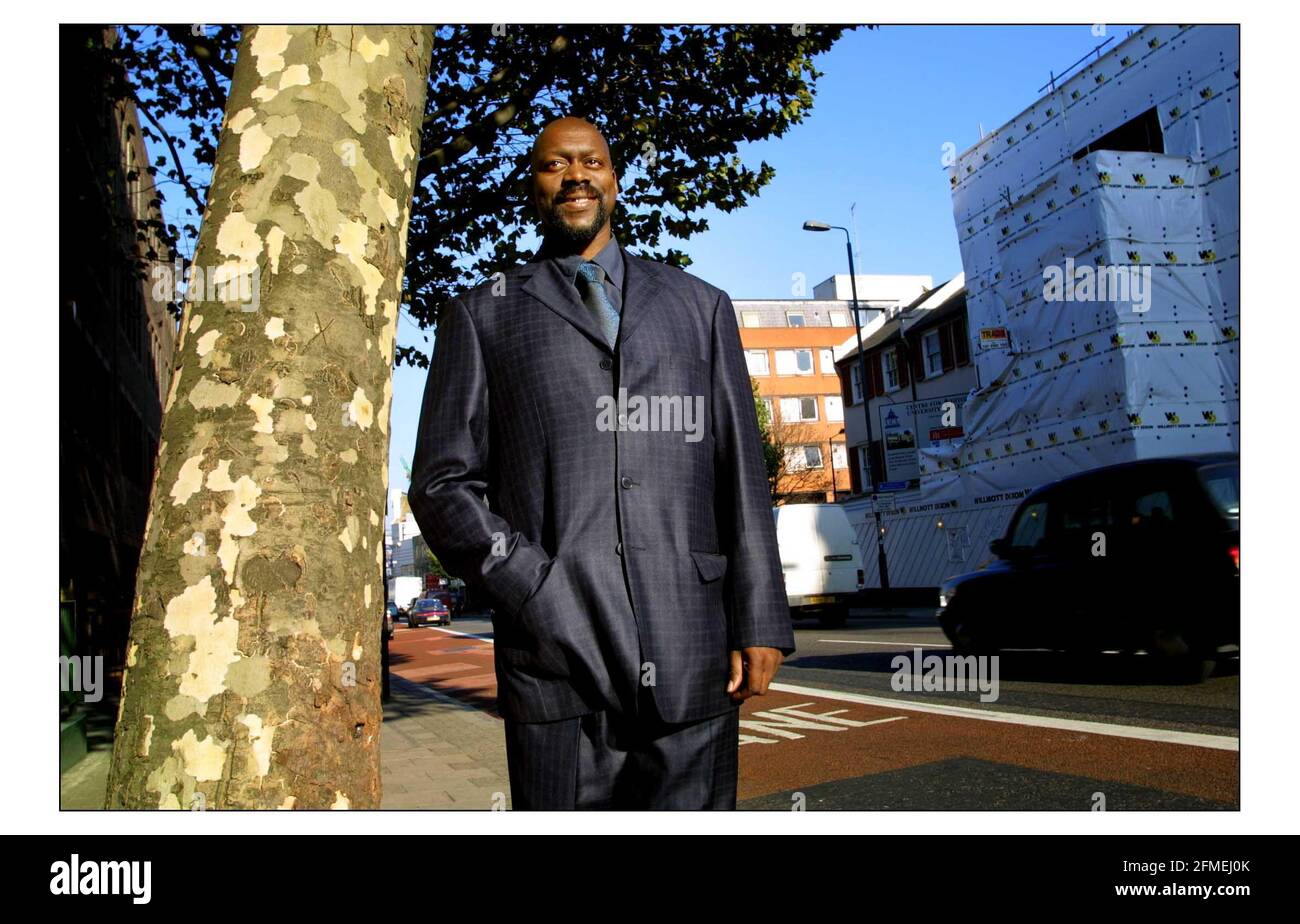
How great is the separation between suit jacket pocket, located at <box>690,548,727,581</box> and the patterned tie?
0.54 metres

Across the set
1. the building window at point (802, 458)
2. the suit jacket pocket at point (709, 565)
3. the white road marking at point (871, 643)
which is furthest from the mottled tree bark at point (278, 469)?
the building window at point (802, 458)

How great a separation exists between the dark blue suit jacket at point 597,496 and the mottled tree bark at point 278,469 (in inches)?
10.0

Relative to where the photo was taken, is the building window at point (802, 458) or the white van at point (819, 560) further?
the building window at point (802, 458)

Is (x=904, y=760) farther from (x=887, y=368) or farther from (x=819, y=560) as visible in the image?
(x=887, y=368)

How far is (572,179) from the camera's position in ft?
8.05

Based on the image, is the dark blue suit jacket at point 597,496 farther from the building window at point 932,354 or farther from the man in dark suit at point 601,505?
the building window at point 932,354

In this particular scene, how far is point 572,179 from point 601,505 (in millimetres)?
797

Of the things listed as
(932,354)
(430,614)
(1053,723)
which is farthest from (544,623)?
(430,614)

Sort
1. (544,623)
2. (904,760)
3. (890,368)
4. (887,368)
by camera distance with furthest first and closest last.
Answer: (887,368) → (890,368) → (904,760) → (544,623)

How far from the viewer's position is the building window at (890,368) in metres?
41.7

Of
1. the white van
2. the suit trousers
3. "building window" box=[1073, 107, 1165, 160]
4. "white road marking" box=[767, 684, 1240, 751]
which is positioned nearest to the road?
"white road marking" box=[767, 684, 1240, 751]

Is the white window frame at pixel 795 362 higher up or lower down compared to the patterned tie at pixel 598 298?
higher up

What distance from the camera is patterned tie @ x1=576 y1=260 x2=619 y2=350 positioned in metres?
2.42

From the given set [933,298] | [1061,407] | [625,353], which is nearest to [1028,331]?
[1061,407]
